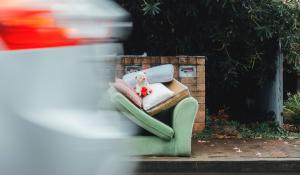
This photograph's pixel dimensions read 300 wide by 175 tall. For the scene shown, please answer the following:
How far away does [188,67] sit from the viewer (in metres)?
9.09

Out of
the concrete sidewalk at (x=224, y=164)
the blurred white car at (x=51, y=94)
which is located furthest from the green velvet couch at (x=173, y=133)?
the blurred white car at (x=51, y=94)

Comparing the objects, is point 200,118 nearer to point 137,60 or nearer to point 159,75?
point 159,75

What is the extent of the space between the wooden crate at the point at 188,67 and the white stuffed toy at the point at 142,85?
82cm

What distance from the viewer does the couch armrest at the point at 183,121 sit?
727 centimetres

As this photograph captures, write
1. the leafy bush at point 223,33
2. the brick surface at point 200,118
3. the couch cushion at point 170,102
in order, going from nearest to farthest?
the couch cushion at point 170,102, the brick surface at point 200,118, the leafy bush at point 223,33

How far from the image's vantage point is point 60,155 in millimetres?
2463

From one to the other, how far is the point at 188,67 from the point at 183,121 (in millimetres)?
1933

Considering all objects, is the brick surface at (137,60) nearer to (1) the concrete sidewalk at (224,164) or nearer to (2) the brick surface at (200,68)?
(2) the brick surface at (200,68)

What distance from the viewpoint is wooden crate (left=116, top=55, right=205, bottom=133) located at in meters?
9.02

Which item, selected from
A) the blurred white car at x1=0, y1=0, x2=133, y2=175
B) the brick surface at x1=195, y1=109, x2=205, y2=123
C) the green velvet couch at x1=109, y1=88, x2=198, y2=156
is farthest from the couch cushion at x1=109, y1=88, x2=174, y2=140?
the blurred white car at x1=0, y1=0, x2=133, y2=175

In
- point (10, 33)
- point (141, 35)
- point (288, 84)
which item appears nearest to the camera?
point (10, 33)

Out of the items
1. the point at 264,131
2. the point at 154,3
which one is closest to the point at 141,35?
the point at 154,3

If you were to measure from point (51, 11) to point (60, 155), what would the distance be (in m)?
0.58

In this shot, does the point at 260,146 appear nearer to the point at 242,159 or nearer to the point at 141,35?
the point at 242,159
